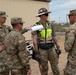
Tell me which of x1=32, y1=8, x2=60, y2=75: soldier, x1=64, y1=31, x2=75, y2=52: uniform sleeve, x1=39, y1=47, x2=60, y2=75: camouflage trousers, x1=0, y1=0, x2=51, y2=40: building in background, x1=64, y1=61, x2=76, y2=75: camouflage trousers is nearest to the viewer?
x1=64, y1=31, x2=75, y2=52: uniform sleeve

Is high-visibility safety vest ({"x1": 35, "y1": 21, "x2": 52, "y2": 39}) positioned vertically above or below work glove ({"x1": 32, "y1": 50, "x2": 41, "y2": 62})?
above

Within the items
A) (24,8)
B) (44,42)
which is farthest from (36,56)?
(24,8)

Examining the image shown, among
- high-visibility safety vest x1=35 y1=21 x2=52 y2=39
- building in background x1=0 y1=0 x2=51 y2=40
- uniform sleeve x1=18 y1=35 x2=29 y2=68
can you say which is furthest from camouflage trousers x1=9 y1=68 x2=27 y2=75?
building in background x1=0 y1=0 x2=51 y2=40

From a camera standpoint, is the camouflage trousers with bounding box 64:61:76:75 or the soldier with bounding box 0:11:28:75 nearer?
the camouflage trousers with bounding box 64:61:76:75

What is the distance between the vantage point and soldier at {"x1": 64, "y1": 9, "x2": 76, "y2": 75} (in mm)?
5371

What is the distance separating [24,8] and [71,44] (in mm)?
10375

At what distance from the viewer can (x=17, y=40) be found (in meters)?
5.43

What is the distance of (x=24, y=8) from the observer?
15.6 meters

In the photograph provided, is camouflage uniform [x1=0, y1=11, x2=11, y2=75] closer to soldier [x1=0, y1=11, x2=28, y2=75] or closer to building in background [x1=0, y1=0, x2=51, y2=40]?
soldier [x1=0, y1=11, x2=28, y2=75]

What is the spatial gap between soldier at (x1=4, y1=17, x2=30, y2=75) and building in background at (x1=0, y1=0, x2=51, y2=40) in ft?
28.1

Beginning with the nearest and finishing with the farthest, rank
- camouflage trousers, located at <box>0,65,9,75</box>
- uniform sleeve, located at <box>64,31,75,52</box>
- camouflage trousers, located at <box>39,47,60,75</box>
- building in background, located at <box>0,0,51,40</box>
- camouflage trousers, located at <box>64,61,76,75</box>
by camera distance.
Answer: uniform sleeve, located at <box>64,31,75,52</box>
camouflage trousers, located at <box>64,61,76,75</box>
camouflage trousers, located at <box>0,65,9,75</box>
camouflage trousers, located at <box>39,47,60,75</box>
building in background, located at <box>0,0,51,40</box>

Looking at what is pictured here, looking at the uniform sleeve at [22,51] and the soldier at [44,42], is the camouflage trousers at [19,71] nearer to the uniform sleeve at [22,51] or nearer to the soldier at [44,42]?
the uniform sleeve at [22,51]

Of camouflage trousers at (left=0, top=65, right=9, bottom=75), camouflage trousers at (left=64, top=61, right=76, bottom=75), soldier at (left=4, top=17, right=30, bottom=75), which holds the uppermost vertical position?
soldier at (left=4, top=17, right=30, bottom=75)

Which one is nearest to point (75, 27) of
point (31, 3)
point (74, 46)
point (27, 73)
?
point (74, 46)
